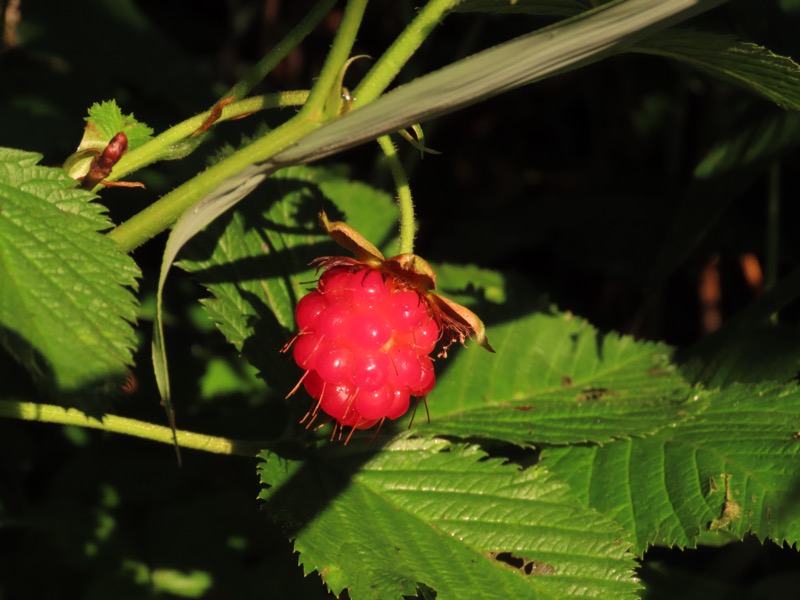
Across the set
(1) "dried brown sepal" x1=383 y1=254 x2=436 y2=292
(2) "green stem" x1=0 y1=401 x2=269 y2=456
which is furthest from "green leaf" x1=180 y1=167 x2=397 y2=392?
(1) "dried brown sepal" x1=383 y1=254 x2=436 y2=292

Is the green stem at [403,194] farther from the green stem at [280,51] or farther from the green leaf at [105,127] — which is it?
the green leaf at [105,127]

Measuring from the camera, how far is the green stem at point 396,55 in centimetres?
97

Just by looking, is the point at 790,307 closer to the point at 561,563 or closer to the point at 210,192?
the point at 561,563

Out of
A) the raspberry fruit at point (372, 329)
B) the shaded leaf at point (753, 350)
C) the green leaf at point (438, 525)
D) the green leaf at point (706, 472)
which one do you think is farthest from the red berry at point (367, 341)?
the shaded leaf at point (753, 350)

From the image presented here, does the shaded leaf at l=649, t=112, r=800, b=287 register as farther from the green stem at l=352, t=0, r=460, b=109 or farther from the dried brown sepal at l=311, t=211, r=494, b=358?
the green stem at l=352, t=0, r=460, b=109

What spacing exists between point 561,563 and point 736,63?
2.08ft

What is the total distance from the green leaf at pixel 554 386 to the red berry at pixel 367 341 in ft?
1.14

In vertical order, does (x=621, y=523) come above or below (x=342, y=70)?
below

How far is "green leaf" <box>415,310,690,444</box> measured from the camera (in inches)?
59.4

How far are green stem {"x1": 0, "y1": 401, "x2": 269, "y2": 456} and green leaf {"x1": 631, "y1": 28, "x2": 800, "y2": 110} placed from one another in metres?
0.67

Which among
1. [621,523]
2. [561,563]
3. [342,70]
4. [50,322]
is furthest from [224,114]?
[621,523]

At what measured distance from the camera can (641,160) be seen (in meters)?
2.96

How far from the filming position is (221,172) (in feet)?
3.21

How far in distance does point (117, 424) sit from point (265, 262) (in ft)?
1.24
